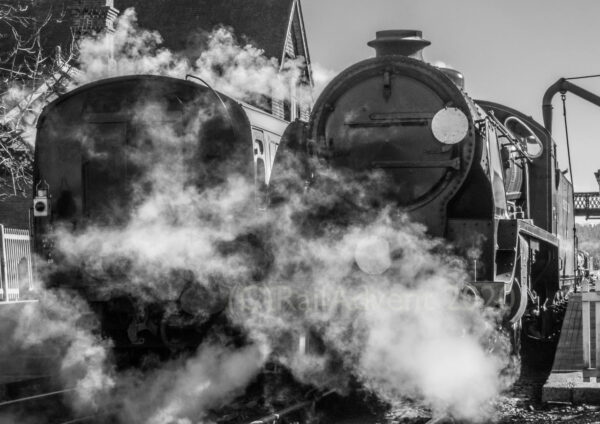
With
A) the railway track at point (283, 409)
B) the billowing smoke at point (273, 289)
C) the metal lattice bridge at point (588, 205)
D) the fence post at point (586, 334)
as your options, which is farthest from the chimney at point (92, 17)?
the metal lattice bridge at point (588, 205)

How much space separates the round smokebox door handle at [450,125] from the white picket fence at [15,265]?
9.56 meters

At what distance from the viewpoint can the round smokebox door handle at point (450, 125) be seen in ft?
23.9

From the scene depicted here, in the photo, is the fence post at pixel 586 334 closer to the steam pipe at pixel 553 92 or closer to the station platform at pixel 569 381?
the station platform at pixel 569 381

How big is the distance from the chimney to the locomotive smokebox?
12816mm

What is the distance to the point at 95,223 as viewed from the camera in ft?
26.2

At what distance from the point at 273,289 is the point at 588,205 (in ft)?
102

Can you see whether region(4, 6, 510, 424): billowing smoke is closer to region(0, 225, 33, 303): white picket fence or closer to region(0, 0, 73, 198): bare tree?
region(0, 225, 33, 303): white picket fence

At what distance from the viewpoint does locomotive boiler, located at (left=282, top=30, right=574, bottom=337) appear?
731cm

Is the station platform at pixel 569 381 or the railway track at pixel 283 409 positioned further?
the station platform at pixel 569 381

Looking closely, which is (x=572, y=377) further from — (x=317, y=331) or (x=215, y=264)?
(x=215, y=264)

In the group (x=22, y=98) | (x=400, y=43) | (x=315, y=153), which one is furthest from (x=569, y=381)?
(x=22, y=98)

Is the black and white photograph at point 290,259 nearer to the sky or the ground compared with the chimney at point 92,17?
nearer to the ground

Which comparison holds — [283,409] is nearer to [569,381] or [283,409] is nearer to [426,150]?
[426,150]

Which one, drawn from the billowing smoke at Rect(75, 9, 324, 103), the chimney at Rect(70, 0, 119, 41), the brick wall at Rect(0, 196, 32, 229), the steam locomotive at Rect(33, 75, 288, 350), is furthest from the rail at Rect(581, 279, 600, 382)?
the brick wall at Rect(0, 196, 32, 229)
